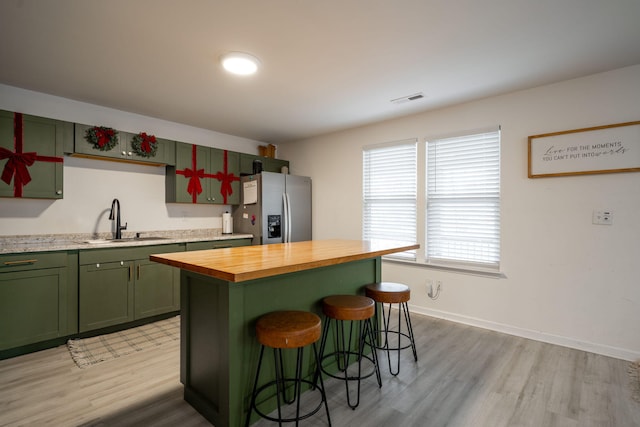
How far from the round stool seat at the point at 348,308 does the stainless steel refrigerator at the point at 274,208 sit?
8.30 ft

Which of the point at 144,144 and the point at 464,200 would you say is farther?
the point at 144,144

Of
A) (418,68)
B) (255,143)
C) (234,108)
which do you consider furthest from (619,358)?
(255,143)

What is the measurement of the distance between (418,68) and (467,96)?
982mm

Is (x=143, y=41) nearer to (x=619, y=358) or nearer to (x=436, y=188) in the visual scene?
(x=436, y=188)

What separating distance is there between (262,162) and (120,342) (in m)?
3.11

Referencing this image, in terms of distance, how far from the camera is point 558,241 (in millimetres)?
3082

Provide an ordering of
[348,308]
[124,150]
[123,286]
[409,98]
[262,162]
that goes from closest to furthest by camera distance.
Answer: [348,308] → [123,286] → [409,98] → [124,150] → [262,162]

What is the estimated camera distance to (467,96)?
345 centimetres

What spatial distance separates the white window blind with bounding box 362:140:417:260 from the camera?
414 cm

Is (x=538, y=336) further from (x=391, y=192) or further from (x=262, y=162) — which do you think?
(x=262, y=162)

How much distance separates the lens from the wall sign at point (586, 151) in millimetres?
2732

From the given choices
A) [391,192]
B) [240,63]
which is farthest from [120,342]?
[391,192]

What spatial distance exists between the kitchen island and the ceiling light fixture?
1.60 m

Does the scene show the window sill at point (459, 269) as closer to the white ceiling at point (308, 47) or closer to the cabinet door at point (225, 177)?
the white ceiling at point (308, 47)
